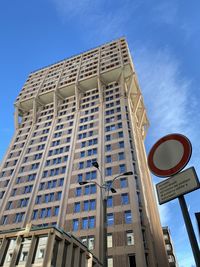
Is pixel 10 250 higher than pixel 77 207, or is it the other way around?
pixel 77 207

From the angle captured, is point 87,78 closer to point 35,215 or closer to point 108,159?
point 108,159

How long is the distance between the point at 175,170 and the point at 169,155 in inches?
14.1

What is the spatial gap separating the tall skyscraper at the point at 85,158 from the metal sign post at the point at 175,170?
1290 centimetres

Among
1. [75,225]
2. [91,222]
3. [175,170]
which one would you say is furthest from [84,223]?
[175,170]

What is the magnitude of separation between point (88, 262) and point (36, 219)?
1839 centimetres

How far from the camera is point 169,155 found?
406 centimetres

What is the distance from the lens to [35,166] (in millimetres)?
46469

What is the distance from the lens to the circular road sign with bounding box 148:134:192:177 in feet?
12.4

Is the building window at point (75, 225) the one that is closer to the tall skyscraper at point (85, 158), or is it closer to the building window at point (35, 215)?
the tall skyscraper at point (85, 158)

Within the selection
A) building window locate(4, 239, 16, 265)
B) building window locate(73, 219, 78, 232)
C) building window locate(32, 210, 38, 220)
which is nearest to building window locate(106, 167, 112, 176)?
building window locate(73, 219, 78, 232)

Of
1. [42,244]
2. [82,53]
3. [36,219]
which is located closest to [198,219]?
[42,244]

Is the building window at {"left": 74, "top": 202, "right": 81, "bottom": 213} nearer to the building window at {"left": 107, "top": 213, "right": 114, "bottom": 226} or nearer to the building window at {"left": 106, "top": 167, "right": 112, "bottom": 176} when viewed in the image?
the building window at {"left": 107, "top": 213, "right": 114, "bottom": 226}

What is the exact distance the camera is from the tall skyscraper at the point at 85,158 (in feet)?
106

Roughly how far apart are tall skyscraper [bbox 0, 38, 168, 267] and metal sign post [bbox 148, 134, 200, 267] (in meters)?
12.9
